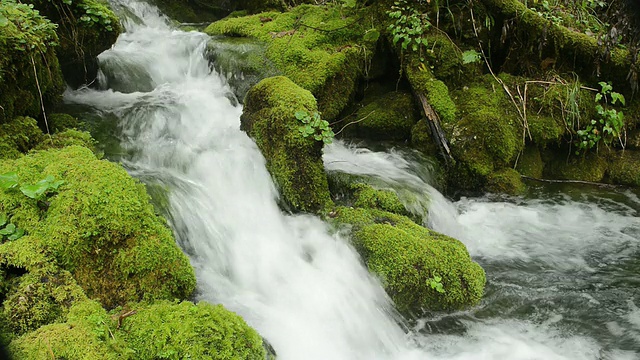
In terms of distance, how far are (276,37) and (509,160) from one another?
450 cm

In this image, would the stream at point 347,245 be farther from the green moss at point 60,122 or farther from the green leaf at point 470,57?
the green leaf at point 470,57

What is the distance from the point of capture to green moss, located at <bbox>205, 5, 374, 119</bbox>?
663 centimetres

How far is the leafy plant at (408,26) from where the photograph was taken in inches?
260

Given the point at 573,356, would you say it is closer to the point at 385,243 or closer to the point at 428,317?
the point at 428,317

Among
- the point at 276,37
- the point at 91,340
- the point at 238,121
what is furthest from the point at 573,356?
the point at 276,37

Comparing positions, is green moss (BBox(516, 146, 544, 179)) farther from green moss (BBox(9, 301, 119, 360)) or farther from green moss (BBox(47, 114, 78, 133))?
green moss (BBox(47, 114, 78, 133))

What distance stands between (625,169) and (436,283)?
4.98 m

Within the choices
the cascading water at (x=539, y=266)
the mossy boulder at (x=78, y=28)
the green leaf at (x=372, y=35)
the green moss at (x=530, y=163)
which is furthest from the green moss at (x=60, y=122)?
the green moss at (x=530, y=163)

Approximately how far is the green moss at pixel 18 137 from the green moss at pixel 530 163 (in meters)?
6.59

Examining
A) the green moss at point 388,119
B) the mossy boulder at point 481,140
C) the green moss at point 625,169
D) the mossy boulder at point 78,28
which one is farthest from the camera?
the green moss at point 388,119

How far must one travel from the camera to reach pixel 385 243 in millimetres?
4129

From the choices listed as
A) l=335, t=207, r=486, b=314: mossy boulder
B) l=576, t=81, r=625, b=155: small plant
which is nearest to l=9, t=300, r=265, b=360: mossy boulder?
l=335, t=207, r=486, b=314: mossy boulder

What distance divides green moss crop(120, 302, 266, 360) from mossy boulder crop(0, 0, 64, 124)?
2662 mm

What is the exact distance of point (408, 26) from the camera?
269 inches
